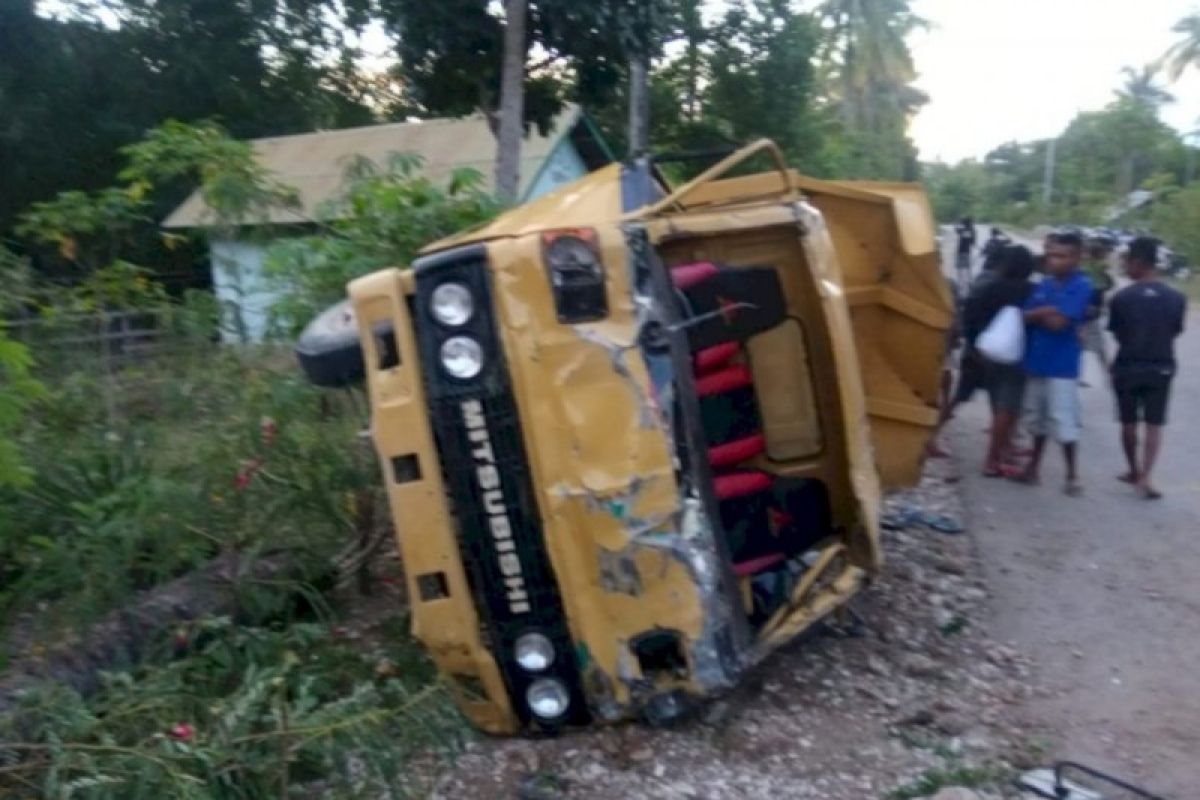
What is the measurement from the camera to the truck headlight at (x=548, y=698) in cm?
461

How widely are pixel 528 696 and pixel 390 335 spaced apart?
4.17 ft

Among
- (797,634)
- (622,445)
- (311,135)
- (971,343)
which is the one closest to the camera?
(622,445)

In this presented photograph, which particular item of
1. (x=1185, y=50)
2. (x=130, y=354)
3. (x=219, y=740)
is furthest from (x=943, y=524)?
(x=1185, y=50)

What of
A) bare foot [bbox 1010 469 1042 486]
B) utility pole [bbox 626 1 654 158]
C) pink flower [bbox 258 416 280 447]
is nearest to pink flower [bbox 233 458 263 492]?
pink flower [bbox 258 416 280 447]

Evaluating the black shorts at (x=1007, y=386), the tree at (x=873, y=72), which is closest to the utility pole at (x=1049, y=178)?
the tree at (x=873, y=72)

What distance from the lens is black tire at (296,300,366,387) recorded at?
219 inches

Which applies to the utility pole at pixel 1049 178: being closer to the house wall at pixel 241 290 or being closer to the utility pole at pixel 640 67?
the utility pole at pixel 640 67

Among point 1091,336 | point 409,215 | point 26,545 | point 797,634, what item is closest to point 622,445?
point 797,634

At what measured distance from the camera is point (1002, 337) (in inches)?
336

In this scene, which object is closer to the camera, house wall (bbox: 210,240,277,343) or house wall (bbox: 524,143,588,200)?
house wall (bbox: 210,240,277,343)

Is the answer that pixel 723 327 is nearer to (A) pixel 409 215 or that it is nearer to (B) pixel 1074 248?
(A) pixel 409 215

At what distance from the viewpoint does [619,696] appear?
4.57 meters

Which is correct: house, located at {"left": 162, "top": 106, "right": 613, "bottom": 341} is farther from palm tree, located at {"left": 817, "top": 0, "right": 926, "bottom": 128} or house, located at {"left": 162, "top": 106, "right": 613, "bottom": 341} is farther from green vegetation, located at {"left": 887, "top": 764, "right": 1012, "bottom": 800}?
palm tree, located at {"left": 817, "top": 0, "right": 926, "bottom": 128}

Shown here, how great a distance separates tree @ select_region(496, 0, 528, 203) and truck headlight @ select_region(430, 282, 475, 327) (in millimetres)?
6716
